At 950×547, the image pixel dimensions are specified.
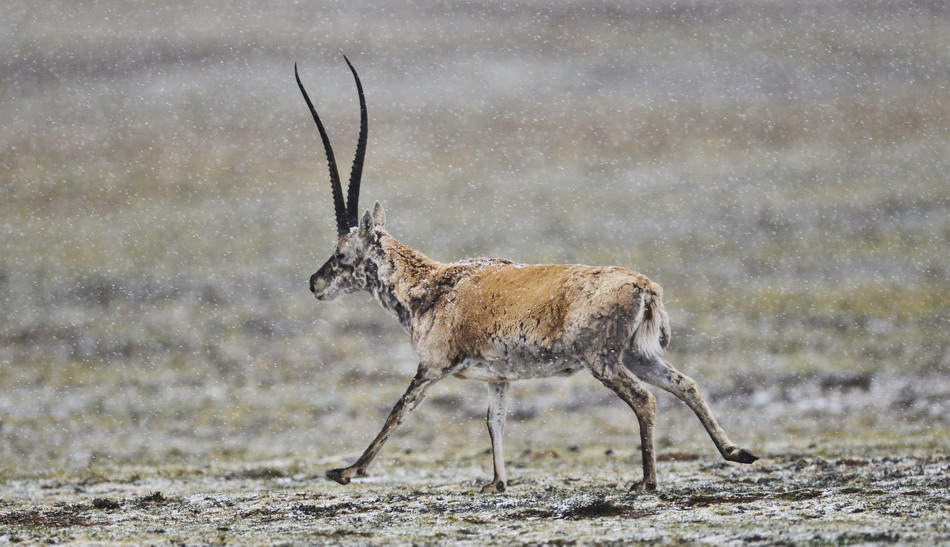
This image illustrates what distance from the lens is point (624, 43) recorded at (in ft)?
256

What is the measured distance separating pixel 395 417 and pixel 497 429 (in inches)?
55.8

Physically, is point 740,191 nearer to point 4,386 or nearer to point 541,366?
point 4,386

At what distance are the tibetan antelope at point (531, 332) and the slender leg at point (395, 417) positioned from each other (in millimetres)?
11

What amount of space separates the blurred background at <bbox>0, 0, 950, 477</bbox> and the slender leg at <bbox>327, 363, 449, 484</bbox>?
777 centimetres

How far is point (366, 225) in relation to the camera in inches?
552

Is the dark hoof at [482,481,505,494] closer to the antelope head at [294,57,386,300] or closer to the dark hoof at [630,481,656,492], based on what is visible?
the dark hoof at [630,481,656,492]

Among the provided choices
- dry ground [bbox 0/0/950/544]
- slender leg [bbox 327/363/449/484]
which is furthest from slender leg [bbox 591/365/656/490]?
slender leg [bbox 327/363/449/484]

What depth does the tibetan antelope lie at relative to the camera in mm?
11906

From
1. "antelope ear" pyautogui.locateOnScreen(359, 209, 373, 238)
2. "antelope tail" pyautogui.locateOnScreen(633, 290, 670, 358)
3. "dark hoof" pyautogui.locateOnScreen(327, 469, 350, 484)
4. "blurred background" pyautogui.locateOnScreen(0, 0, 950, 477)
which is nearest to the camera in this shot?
"antelope tail" pyautogui.locateOnScreen(633, 290, 670, 358)

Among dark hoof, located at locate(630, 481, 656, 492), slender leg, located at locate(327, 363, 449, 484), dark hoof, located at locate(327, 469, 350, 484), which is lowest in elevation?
dark hoof, located at locate(630, 481, 656, 492)

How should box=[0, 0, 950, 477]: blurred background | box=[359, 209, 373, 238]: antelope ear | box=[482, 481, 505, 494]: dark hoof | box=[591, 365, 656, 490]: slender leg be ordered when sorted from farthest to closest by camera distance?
box=[0, 0, 950, 477]: blurred background
box=[359, 209, 373, 238]: antelope ear
box=[482, 481, 505, 494]: dark hoof
box=[591, 365, 656, 490]: slender leg

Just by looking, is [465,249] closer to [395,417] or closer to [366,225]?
[366,225]

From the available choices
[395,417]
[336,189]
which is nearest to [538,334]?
[395,417]

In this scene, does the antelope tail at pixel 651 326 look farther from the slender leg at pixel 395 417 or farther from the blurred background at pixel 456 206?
the blurred background at pixel 456 206
